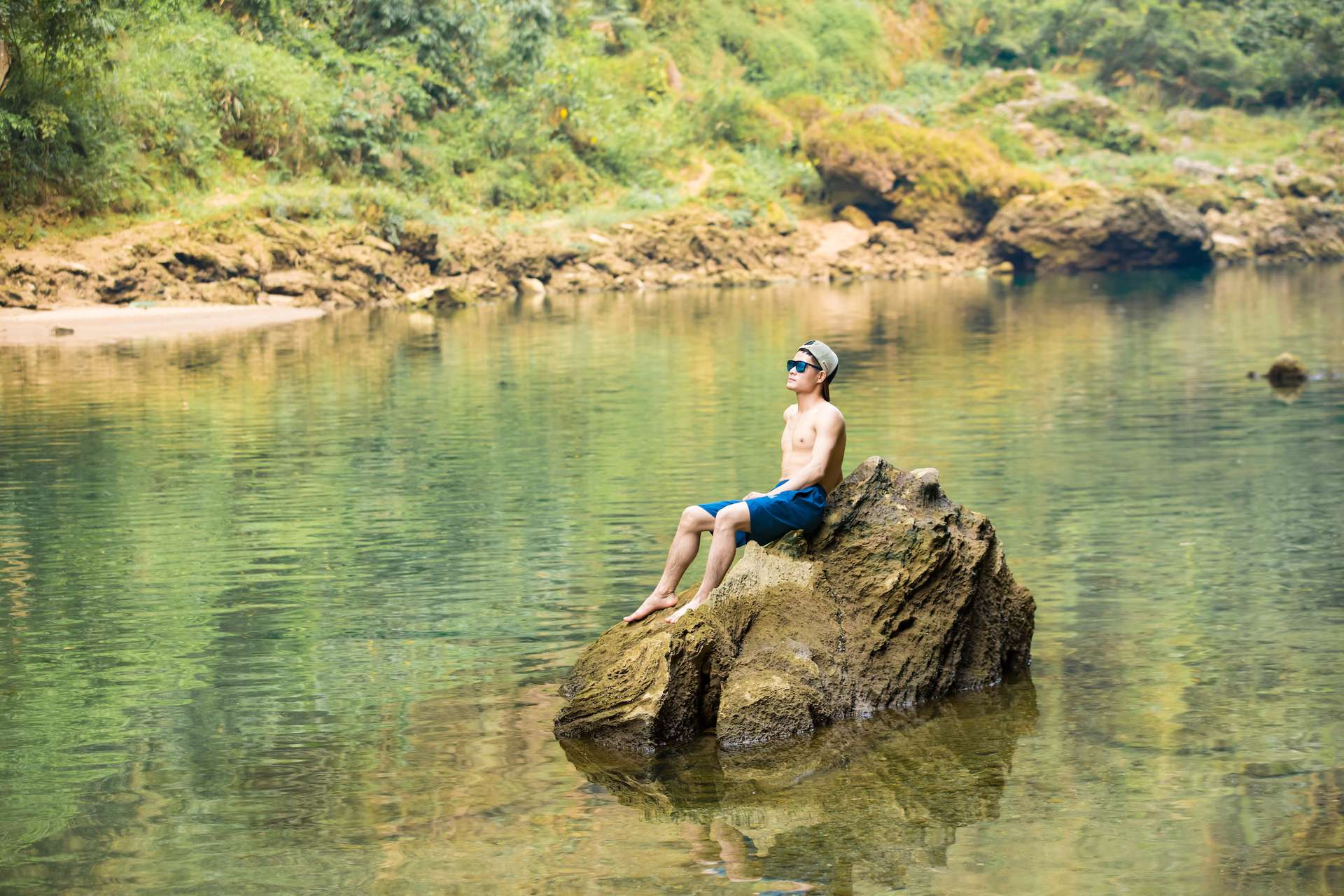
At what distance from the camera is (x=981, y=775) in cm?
664

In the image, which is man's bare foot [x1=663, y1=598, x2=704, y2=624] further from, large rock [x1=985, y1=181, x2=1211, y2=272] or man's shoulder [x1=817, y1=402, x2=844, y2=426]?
large rock [x1=985, y1=181, x2=1211, y2=272]

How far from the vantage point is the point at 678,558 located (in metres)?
7.61

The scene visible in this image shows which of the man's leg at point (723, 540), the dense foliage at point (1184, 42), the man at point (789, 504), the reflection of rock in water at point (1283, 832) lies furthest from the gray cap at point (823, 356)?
the dense foliage at point (1184, 42)

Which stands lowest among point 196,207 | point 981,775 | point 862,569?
point 981,775

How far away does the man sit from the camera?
7.58m

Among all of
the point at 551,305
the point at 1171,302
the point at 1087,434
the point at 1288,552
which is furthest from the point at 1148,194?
the point at 1288,552

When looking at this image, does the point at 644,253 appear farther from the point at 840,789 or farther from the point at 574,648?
the point at 840,789

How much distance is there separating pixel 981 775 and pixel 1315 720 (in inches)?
67.5

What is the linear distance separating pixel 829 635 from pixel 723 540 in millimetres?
660

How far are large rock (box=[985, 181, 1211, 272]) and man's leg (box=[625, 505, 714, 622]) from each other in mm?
41945

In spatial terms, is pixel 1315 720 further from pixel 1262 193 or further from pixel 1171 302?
pixel 1262 193

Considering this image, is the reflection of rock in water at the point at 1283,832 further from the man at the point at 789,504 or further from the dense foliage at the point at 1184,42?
the dense foliage at the point at 1184,42

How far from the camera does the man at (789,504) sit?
7578mm

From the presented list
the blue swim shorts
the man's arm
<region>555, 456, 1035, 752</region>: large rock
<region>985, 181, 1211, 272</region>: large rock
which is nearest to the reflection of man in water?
<region>555, 456, 1035, 752</region>: large rock
